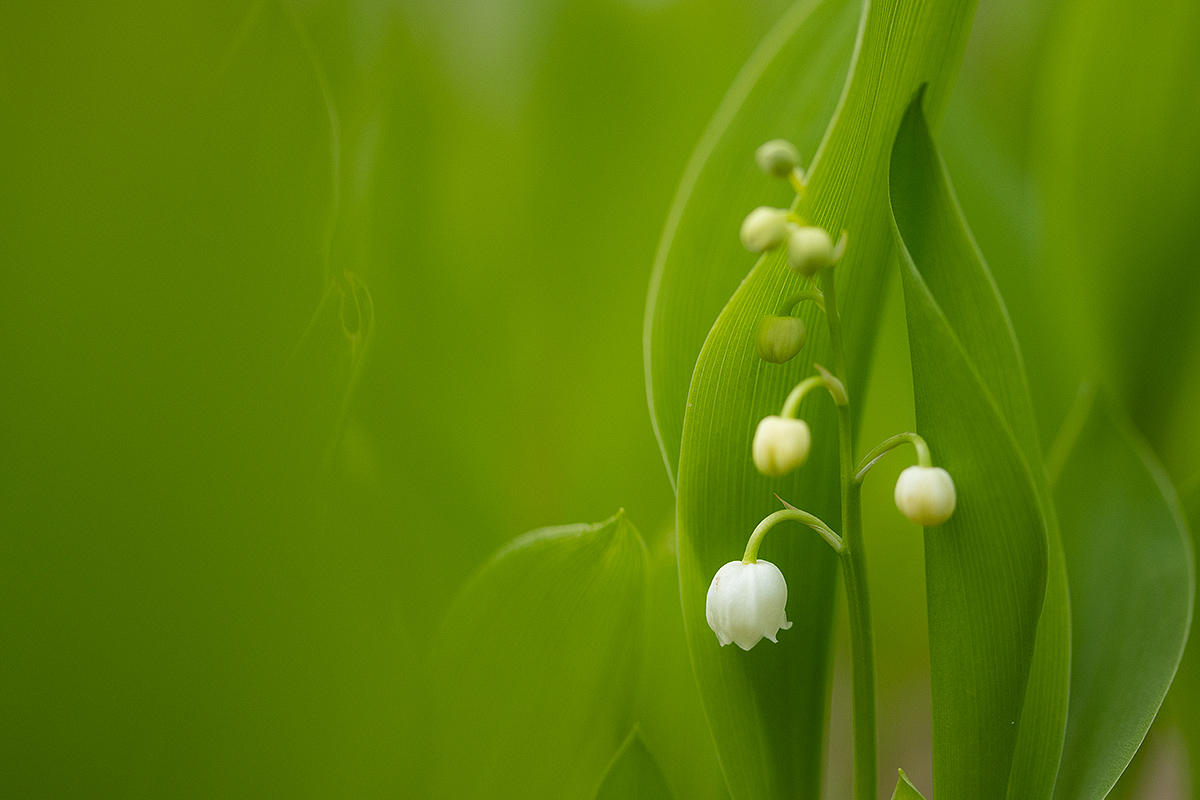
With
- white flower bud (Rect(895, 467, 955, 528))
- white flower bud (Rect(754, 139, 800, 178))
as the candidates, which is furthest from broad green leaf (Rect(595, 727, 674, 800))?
white flower bud (Rect(754, 139, 800, 178))

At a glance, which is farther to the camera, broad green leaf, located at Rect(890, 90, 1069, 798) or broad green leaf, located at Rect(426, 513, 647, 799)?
broad green leaf, located at Rect(426, 513, 647, 799)

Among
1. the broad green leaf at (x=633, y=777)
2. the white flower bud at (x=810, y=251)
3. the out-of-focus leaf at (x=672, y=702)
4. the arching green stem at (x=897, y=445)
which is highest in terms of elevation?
the white flower bud at (x=810, y=251)

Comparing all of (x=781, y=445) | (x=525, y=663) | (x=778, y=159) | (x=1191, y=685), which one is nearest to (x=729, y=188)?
(x=778, y=159)

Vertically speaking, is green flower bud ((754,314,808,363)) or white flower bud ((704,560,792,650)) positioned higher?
green flower bud ((754,314,808,363))

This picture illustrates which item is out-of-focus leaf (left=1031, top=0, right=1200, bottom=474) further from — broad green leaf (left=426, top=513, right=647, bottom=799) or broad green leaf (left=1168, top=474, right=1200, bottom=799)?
broad green leaf (left=426, top=513, right=647, bottom=799)

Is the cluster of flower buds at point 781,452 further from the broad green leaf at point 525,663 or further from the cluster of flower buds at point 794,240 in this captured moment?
the broad green leaf at point 525,663

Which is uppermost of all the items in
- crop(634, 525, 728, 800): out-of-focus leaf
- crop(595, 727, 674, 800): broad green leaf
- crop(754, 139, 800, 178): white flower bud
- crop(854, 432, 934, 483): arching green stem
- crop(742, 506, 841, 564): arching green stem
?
crop(754, 139, 800, 178): white flower bud

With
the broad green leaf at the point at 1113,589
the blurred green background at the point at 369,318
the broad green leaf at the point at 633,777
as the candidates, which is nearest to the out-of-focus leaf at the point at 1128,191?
the blurred green background at the point at 369,318

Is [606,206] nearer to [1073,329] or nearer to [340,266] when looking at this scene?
[340,266]
